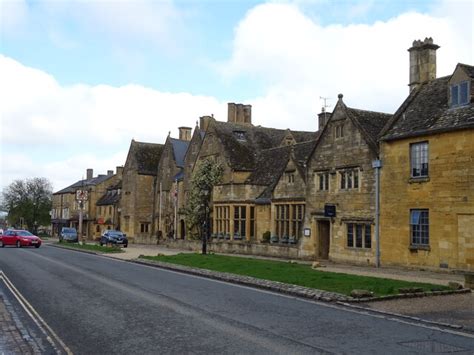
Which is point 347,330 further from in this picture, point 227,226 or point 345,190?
point 227,226

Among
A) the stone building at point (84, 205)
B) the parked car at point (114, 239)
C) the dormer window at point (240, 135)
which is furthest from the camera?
the stone building at point (84, 205)

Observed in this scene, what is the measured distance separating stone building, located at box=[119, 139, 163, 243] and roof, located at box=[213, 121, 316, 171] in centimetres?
1896

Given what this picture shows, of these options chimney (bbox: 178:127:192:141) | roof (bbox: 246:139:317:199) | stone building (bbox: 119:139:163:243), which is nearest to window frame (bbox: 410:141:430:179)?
roof (bbox: 246:139:317:199)

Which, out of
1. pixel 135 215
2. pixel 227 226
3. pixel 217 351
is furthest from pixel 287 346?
pixel 135 215

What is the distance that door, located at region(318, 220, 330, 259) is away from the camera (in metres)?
30.6

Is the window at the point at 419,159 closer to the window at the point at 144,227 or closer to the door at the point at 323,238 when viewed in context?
the door at the point at 323,238

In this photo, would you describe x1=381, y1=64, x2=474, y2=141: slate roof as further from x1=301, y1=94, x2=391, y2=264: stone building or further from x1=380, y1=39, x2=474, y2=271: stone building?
x1=301, y1=94, x2=391, y2=264: stone building

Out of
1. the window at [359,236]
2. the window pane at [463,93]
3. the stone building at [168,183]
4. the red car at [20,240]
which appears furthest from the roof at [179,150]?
the window pane at [463,93]

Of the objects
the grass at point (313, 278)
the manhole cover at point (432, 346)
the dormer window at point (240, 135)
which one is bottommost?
the manhole cover at point (432, 346)

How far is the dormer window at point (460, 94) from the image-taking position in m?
23.2

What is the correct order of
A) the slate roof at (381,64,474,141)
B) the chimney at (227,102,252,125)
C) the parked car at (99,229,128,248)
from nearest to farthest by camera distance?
the slate roof at (381,64,474,141) → the parked car at (99,229,128,248) → the chimney at (227,102,252,125)

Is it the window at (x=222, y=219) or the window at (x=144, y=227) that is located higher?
the window at (x=222, y=219)

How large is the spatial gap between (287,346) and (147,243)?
49.9 meters

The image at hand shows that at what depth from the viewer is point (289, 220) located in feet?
111
